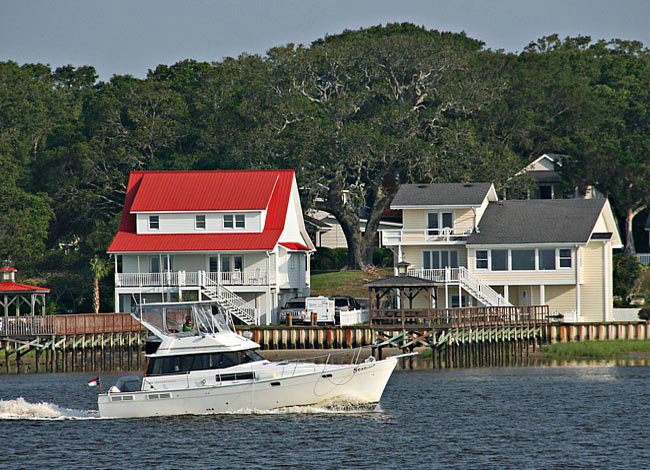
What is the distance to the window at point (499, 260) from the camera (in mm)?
71125

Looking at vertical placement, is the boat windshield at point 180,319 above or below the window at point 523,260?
below

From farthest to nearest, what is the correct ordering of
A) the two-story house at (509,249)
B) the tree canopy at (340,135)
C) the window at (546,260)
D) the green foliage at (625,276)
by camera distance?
the tree canopy at (340,135) → the green foliage at (625,276) → the window at (546,260) → the two-story house at (509,249)

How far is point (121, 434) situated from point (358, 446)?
25.2 ft

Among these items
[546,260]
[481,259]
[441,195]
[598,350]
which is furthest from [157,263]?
[598,350]

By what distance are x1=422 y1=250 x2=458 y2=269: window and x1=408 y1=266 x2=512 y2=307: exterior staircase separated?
254 centimetres

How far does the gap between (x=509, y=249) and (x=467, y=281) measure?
10.6 feet

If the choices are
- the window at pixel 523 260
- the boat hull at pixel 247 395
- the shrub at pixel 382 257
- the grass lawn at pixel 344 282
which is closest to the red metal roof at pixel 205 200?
the grass lawn at pixel 344 282

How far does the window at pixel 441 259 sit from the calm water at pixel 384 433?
20.4 metres

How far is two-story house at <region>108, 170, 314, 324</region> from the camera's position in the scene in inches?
2876

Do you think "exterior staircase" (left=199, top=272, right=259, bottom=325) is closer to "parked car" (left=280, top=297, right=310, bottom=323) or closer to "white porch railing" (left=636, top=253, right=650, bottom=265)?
"parked car" (left=280, top=297, right=310, bottom=323)

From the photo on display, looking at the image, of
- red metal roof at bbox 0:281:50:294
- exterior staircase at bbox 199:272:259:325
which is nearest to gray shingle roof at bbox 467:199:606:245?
exterior staircase at bbox 199:272:259:325

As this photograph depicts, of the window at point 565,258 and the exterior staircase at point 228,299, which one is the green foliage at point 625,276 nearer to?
the window at point 565,258

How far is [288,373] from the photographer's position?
44344 millimetres

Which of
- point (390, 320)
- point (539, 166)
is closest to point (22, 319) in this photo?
point (390, 320)
